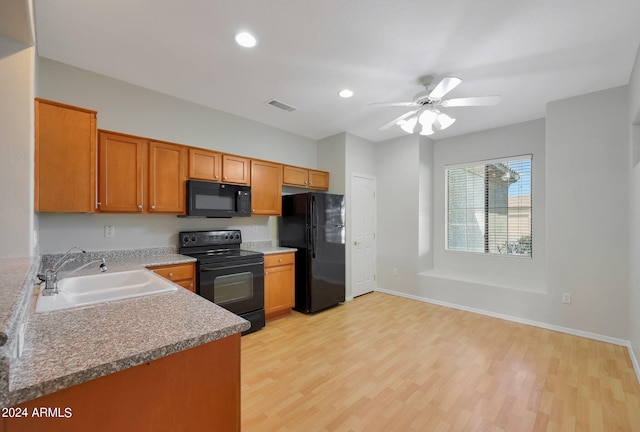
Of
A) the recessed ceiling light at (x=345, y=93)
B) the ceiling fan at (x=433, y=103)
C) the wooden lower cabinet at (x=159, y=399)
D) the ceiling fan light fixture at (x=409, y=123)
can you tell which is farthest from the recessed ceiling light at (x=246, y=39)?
the wooden lower cabinet at (x=159, y=399)

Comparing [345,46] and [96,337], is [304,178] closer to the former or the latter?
[345,46]

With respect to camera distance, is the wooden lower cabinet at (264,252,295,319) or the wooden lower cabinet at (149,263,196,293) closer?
the wooden lower cabinet at (149,263,196,293)

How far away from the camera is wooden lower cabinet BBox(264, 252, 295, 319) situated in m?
3.52

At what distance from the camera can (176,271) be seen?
2.72 m

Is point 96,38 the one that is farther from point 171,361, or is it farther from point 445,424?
point 445,424

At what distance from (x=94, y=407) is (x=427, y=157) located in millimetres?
4987

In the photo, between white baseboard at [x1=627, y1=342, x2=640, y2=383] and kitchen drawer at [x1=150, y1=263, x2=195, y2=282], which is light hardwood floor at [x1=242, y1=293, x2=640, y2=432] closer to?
white baseboard at [x1=627, y1=342, x2=640, y2=383]

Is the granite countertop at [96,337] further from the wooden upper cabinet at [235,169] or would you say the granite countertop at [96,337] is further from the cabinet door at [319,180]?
the cabinet door at [319,180]

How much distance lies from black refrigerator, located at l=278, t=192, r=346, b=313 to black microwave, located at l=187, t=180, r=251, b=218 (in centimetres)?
76

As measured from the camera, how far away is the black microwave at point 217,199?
3.07m

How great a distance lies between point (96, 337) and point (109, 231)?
2326 mm

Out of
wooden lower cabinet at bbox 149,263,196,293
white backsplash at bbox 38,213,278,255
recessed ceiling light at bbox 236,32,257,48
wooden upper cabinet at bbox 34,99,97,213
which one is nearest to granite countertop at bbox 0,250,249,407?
wooden upper cabinet at bbox 34,99,97,213

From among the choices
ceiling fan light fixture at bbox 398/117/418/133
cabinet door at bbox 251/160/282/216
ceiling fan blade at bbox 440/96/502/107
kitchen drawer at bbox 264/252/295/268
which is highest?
ceiling fan blade at bbox 440/96/502/107

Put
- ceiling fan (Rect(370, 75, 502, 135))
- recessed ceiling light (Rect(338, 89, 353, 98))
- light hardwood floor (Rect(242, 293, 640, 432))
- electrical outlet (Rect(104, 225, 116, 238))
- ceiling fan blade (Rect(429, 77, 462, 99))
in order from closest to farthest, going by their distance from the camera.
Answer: light hardwood floor (Rect(242, 293, 640, 432)), ceiling fan blade (Rect(429, 77, 462, 99)), ceiling fan (Rect(370, 75, 502, 135)), electrical outlet (Rect(104, 225, 116, 238)), recessed ceiling light (Rect(338, 89, 353, 98))
